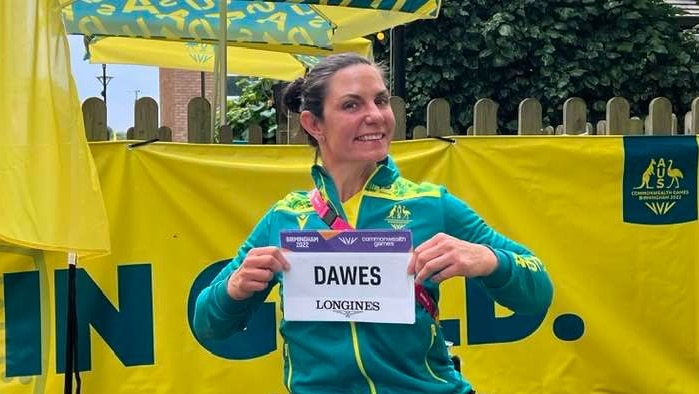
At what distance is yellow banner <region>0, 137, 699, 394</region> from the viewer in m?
4.17

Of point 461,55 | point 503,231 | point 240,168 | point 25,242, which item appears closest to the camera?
point 25,242

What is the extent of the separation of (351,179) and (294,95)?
17.9 inches

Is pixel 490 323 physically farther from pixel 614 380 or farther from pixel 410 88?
pixel 410 88

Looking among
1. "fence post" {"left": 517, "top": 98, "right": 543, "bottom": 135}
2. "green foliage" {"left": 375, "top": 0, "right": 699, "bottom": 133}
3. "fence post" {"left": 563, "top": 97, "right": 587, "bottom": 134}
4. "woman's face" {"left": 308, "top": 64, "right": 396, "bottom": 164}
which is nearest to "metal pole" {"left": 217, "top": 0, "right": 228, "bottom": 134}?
"fence post" {"left": 517, "top": 98, "right": 543, "bottom": 135}

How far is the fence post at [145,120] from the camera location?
14.1 ft

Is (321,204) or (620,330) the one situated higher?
(321,204)

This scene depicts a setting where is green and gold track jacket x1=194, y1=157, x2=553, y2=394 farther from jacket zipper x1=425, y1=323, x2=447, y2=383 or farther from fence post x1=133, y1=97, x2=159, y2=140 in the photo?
fence post x1=133, y1=97, x2=159, y2=140

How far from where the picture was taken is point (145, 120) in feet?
14.1

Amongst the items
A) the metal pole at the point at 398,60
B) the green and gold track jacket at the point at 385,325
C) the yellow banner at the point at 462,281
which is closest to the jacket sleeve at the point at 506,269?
the green and gold track jacket at the point at 385,325

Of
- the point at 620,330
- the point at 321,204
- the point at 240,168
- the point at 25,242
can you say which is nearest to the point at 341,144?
the point at 321,204

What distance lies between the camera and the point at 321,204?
238 centimetres

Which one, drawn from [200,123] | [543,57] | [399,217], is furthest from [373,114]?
[543,57]

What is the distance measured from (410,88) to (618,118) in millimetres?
9203

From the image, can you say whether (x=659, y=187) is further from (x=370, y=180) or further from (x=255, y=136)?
(x=370, y=180)
